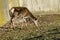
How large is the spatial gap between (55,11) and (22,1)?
152 centimetres

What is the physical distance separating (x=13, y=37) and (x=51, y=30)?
126 centimetres

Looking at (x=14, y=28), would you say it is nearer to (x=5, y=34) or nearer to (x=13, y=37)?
(x=5, y=34)

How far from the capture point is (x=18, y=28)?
7.75 meters

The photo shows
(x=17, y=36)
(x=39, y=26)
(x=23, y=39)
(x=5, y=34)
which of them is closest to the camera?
(x=23, y=39)

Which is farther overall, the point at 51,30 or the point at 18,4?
the point at 18,4

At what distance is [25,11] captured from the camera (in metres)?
8.17

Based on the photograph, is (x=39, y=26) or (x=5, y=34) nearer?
(x=5, y=34)

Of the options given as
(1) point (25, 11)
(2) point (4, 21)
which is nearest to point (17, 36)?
(1) point (25, 11)

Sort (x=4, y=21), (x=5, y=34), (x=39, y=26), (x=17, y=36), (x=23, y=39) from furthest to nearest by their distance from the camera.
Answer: (x=4, y=21), (x=39, y=26), (x=5, y=34), (x=17, y=36), (x=23, y=39)

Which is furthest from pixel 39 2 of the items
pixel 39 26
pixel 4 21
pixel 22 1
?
pixel 39 26

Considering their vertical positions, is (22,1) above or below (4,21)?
above

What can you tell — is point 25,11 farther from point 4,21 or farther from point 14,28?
point 4,21

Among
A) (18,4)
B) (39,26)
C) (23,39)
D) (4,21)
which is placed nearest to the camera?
(23,39)

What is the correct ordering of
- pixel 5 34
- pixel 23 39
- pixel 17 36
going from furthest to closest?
1. pixel 5 34
2. pixel 17 36
3. pixel 23 39
